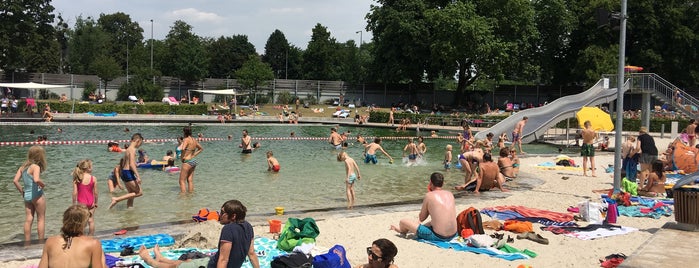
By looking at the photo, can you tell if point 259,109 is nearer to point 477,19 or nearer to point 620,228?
point 477,19

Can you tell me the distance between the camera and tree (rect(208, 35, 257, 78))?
88.0 m

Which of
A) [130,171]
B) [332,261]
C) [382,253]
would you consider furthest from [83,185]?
[382,253]

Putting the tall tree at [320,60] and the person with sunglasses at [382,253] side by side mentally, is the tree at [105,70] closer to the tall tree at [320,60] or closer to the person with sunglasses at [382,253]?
the tall tree at [320,60]

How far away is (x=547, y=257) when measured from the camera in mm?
8328

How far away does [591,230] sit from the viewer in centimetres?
988

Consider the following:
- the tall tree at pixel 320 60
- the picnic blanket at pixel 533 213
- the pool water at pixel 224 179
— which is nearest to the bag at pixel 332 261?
the picnic blanket at pixel 533 213

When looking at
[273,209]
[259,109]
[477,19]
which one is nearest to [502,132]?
[273,209]

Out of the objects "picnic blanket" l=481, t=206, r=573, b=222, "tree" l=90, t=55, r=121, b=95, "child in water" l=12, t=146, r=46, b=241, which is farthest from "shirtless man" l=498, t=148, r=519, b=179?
"tree" l=90, t=55, r=121, b=95

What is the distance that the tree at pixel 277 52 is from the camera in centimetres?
9750

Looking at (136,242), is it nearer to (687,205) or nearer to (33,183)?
(33,183)

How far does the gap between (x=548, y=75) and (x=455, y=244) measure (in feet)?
169

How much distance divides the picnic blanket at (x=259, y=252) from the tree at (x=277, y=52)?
88280 millimetres

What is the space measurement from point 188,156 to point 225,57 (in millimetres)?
76832

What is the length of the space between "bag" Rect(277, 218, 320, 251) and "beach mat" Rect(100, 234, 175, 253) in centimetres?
167
